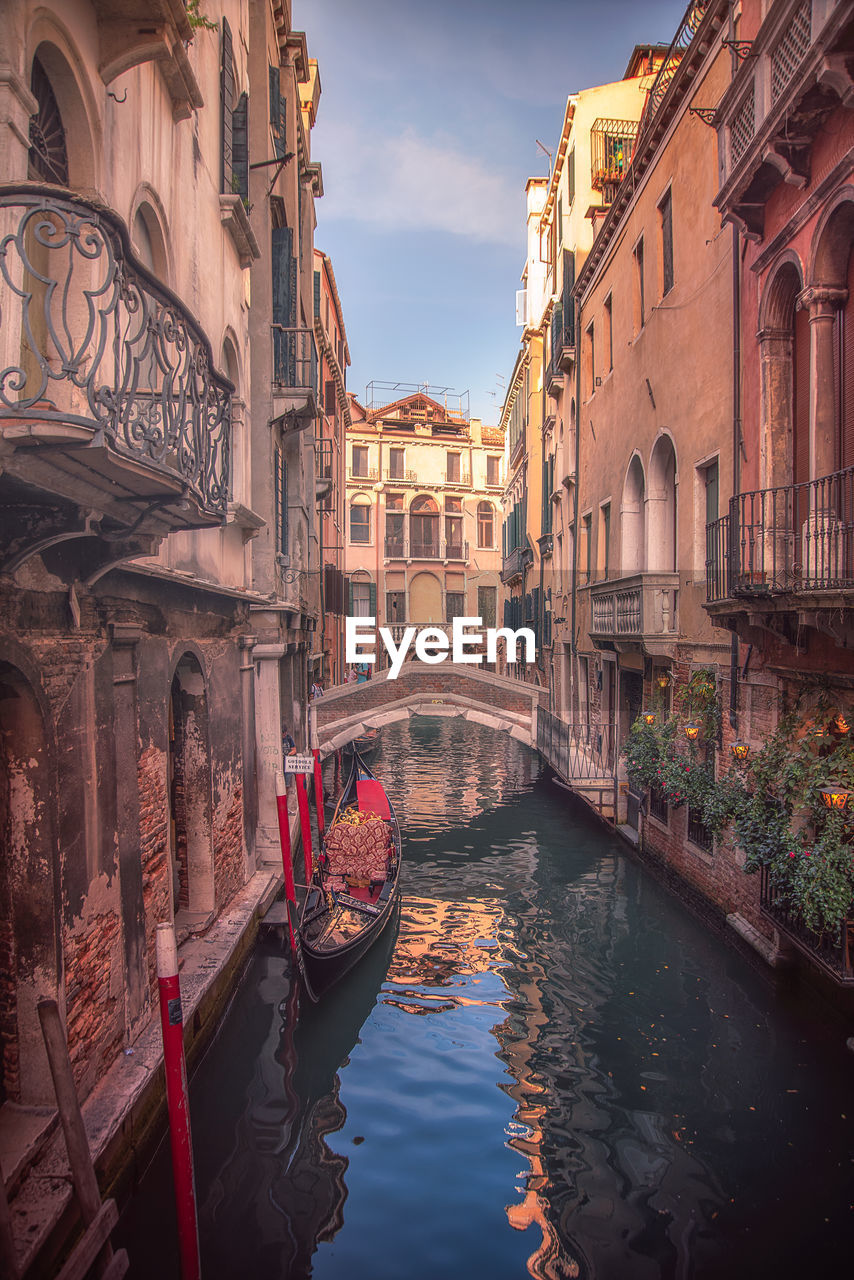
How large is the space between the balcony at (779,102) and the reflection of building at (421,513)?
23997 mm

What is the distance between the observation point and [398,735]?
2352 cm

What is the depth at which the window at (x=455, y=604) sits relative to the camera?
3162cm

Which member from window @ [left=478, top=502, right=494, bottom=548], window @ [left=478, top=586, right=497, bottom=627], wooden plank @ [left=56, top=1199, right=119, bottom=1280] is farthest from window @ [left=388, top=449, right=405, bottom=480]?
wooden plank @ [left=56, top=1199, right=119, bottom=1280]

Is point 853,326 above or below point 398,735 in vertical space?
above

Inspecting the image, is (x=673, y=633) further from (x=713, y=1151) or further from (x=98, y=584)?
(x=98, y=584)

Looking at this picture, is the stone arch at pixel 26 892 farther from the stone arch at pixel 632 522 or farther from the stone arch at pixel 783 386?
the stone arch at pixel 632 522

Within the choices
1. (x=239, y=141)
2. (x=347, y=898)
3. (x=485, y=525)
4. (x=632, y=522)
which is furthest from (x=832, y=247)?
(x=485, y=525)

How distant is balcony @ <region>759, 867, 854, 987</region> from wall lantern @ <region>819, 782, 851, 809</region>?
83cm

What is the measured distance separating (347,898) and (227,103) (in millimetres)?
6943

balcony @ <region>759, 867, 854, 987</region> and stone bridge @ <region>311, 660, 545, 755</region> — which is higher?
stone bridge @ <region>311, 660, 545, 755</region>

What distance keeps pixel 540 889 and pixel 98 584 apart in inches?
281

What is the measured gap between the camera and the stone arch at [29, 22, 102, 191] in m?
3.44

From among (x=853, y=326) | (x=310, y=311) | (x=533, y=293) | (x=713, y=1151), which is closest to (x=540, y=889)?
(x=713, y=1151)

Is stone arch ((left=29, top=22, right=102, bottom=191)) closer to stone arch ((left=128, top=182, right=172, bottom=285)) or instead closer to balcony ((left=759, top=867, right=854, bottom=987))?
stone arch ((left=128, top=182, right=172, bottom=285))
